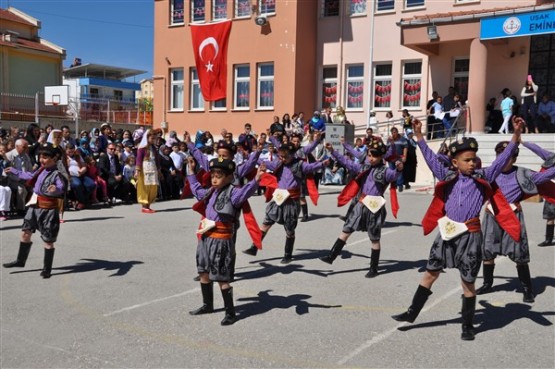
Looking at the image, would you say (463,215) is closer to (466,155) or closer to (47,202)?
(466,155)

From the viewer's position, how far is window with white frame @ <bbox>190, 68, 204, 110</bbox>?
2833cm

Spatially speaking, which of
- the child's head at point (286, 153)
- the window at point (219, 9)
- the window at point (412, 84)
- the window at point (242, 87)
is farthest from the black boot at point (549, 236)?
the window at point (219, 9)

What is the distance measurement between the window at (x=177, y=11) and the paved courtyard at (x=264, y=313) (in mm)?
20326

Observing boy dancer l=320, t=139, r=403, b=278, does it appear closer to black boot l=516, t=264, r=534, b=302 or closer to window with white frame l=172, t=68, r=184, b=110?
black boot l=516, t=264, r=534, b=302

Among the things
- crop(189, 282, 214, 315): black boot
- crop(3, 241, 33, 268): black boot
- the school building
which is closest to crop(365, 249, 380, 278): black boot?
crop(189, 282, 214, 315): black boot

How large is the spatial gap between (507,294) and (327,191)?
1213 cm

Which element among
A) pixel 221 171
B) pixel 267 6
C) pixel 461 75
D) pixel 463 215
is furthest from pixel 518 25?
pixel 221 171

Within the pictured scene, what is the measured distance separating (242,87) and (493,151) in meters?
12.6

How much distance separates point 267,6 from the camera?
83.8 ft

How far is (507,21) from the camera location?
756 inches

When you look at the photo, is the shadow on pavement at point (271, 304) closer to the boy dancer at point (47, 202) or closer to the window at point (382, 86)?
the boy dancer at point (47, 202)

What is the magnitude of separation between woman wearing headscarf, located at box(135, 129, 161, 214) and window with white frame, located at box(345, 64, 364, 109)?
12965mm

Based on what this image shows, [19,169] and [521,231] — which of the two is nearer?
[521,231]

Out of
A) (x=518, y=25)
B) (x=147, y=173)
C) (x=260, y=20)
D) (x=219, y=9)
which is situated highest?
(x=219, y=9)
